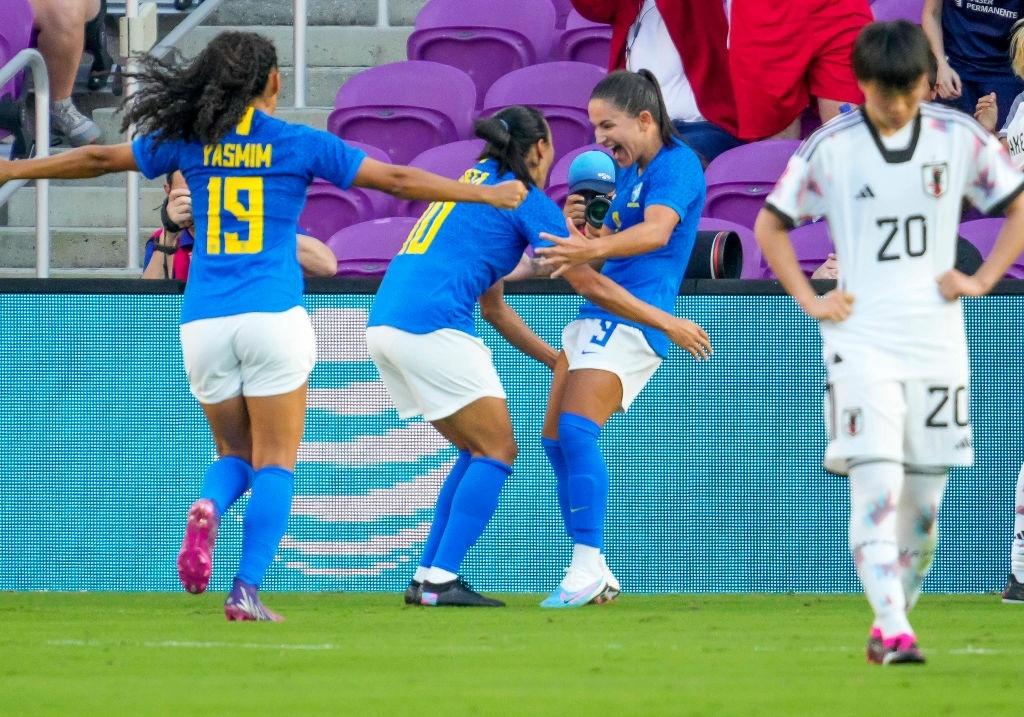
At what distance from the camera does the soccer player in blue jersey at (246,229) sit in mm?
5832

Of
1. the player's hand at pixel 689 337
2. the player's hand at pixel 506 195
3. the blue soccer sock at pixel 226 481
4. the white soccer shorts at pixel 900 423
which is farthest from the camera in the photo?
the player's hand at pixel 689 337

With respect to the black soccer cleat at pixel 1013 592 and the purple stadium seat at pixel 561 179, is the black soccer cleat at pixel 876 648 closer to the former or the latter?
the black soccer cleat at pixel 1013 592

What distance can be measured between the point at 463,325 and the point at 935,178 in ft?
7.79

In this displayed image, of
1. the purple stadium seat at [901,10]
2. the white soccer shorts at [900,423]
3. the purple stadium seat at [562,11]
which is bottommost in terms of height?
the white soccer shorts at [900,423]

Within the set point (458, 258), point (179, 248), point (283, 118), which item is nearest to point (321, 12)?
point (283, 118)

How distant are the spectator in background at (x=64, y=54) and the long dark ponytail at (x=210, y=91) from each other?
170 inches

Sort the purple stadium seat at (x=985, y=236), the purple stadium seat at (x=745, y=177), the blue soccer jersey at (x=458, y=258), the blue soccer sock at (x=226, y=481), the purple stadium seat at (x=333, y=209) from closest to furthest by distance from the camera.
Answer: the blue soccer sock at (x=226, y=481), the blue soccer jersey at (x=458, y=258), the purple stadium seat at (x=985, y=236), the purple stadium seat at (x=745, y=177), the purple stadium seat at (x=333, y=209)

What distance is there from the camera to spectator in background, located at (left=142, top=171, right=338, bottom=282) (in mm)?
7750

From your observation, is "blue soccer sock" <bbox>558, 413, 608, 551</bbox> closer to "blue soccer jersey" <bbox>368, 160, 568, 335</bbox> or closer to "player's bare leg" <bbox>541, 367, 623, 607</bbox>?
"player's bare leg" <bbox>541, 367, 623, 607</bbox>

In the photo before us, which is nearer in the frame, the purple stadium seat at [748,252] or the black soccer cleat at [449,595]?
the black soccer cleat at [449,595]

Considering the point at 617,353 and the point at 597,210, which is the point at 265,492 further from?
the point at 597,210

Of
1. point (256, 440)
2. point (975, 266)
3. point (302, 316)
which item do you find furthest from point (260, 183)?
point (975, 266)

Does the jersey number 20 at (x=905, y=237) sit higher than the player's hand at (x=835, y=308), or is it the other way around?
the jersey number 20 at (x=905, y=237)

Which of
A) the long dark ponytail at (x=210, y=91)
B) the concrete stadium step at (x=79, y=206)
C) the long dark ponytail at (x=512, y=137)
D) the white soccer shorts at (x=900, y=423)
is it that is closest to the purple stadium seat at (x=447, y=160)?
the concrete stadium step at (x=79, y=206)
